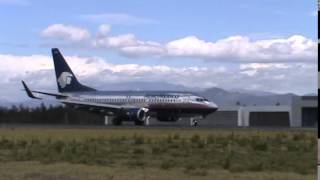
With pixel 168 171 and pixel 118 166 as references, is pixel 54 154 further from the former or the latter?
pixel 168 171

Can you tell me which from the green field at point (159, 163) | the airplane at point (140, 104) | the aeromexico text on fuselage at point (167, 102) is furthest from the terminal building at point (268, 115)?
the green field at point (159, 163)

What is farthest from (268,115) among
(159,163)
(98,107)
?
(159,163)

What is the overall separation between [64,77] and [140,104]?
45.0 ft

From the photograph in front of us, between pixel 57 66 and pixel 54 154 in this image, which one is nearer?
pixel 54 154

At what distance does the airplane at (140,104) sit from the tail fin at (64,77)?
1.14 metres

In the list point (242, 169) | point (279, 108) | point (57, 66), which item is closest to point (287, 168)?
point (242, 169)

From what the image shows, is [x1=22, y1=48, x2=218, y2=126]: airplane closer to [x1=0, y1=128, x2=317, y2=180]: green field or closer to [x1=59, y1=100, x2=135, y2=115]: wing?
[x1=59, y1=100, x2=135, y2=115]: wing

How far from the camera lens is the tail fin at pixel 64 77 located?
8206 centimetres

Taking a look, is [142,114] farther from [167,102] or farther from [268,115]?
[268,115]

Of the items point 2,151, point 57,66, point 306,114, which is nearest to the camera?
point 2,151

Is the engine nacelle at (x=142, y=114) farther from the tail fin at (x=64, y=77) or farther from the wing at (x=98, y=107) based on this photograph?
the tail fin at (x=64, y=77)

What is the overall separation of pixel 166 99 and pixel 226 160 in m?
51.0

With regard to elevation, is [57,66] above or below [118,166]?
above

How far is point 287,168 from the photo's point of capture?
63.2ft
